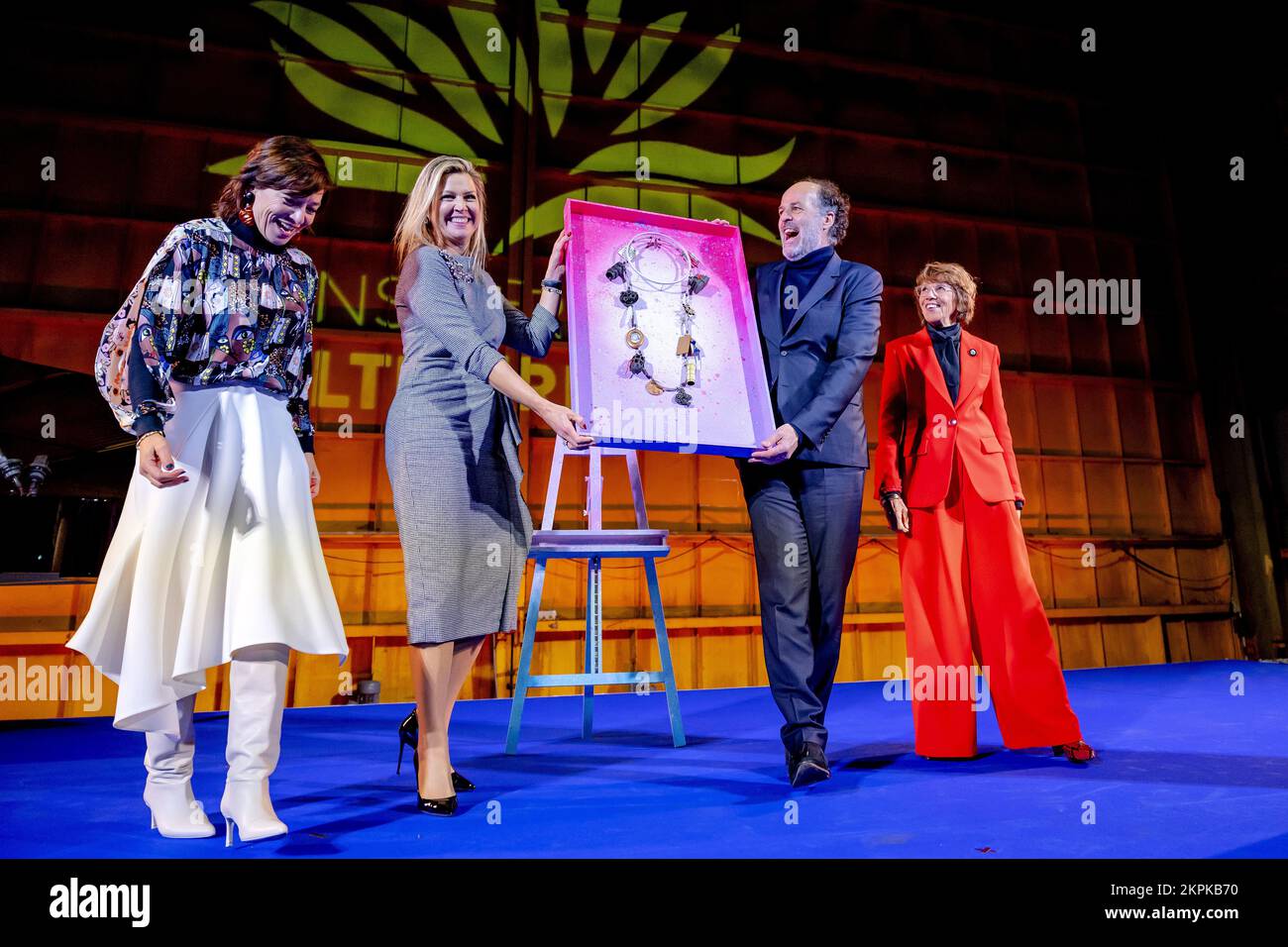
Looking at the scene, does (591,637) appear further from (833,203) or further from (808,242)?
(833,203)

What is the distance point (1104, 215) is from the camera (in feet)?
25.7

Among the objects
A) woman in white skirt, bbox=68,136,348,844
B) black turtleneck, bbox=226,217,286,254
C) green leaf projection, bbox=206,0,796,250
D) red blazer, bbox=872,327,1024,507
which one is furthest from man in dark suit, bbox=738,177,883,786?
green leaf projection, bbox=206,0,796,250

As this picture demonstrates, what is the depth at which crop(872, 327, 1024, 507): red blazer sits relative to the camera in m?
2.54

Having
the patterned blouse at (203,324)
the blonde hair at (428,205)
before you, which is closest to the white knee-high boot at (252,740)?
the patterned blouse at (203,324)

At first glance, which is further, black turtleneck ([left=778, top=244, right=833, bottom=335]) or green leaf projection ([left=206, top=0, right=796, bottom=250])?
green leaf projection ([left=206, top=0, right=796, bottom=250])

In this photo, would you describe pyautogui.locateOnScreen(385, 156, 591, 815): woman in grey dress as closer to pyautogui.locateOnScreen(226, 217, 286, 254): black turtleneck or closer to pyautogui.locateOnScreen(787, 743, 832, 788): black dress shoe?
pyautogui.locateOnScreen(226, 217, 286, 254): black turtleneck

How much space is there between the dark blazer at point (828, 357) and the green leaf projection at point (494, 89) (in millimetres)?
4414

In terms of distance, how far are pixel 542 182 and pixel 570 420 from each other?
5161 mm

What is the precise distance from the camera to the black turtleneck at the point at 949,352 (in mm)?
2641

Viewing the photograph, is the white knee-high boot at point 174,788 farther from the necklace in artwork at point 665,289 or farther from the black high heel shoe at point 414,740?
the necklace in artwork at point 665,289

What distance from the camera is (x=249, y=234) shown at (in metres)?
1.71

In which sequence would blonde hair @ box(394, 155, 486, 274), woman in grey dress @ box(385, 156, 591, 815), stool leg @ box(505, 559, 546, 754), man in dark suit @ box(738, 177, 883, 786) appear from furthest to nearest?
stool leg @ box(505, 559, 546, 754), man in dark suit @ box(738, 177, 883, 786), blonde hair @ box(394, 155, 486, 274), woman in grey dress @ box(385, 156, 591, 815)

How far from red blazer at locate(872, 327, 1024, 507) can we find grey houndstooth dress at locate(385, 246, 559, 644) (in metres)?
1.26
